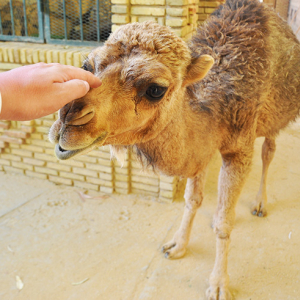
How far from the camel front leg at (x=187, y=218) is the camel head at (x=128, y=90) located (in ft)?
4.56

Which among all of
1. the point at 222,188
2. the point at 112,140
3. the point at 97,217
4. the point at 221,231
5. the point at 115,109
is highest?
the point at 115,109

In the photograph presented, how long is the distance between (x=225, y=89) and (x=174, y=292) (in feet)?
5.98

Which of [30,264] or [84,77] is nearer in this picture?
[84,77]

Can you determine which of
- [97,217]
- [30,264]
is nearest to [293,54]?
[97,217]

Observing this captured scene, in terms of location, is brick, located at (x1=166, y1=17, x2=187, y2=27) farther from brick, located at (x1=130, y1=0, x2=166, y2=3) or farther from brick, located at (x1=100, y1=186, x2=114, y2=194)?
brick, located at (x1=100, y1=186, x2=114, y2=194)

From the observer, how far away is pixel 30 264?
10.3 feet

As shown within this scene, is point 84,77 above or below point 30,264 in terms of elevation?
above

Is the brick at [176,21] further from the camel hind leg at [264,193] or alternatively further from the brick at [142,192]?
the brick at [142,192]

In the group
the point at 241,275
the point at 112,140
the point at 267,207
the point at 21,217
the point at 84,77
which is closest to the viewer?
the point at 84,77

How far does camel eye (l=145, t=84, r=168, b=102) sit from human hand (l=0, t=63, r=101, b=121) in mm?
449

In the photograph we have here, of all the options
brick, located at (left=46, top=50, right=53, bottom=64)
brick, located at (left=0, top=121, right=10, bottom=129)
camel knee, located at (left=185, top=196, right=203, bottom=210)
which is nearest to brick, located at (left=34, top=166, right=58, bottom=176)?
brick, located at (left=0, top=121, right=10, bottom=129)

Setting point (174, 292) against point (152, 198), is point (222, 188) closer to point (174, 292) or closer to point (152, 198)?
point (174, 292)

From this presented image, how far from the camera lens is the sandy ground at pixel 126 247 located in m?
2.89

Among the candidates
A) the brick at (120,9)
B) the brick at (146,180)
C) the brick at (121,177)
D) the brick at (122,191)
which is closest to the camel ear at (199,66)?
the brick at (120,9)
